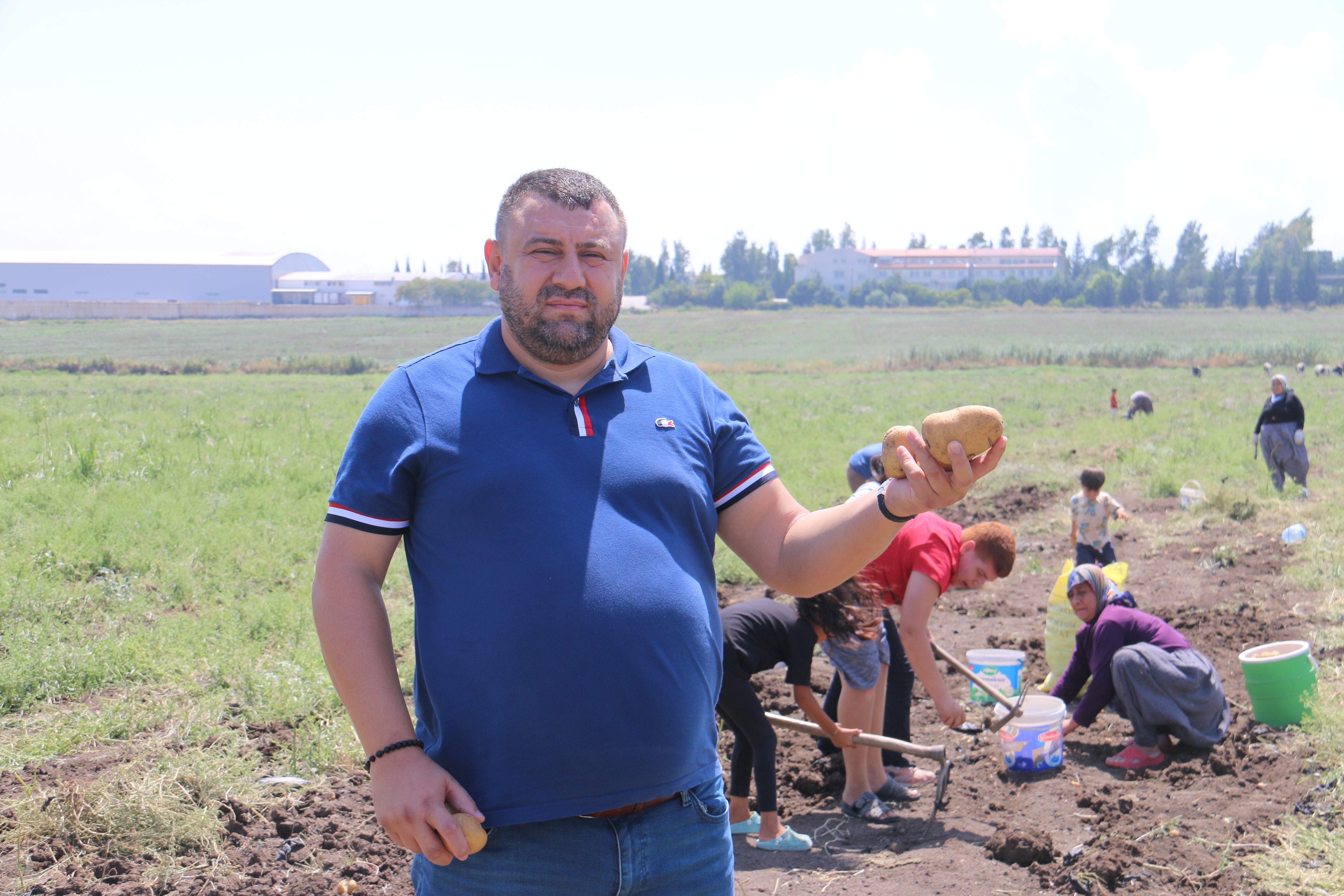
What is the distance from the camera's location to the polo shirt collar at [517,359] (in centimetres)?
189

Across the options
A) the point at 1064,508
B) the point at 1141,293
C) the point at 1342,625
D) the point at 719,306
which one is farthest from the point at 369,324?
the point at 1141,293

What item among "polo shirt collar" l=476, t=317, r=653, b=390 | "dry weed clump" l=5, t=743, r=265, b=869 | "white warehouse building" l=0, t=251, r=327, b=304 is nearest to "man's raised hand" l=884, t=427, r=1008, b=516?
"polo shirt collar" l=476, t=317, r=653, b=390

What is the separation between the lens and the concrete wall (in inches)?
1556

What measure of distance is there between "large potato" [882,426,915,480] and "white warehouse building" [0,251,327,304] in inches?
1937

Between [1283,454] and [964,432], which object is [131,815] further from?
[1283,454]

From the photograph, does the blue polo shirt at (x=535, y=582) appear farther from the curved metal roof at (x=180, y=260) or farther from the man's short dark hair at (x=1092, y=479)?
the curved metal roof at (x=180, y=260)

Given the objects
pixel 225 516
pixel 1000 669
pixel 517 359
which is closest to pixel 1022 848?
pixel 1000 669

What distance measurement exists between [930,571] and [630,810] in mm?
2819

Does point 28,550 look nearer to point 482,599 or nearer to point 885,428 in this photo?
point 482,599

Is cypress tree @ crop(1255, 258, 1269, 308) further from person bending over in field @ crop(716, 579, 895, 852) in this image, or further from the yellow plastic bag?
person bending over in field @ crop(716, 579, 895, 852)

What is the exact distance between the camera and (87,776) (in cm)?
408

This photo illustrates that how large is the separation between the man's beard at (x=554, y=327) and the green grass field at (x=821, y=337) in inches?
825

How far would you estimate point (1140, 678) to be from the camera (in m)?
5.03

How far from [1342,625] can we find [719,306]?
329ft
